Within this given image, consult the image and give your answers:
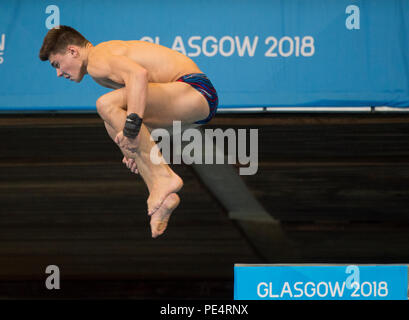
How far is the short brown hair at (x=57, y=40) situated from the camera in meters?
4.38

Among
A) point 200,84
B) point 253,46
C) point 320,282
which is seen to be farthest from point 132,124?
point 320,282

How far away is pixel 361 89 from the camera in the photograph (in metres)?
6.88

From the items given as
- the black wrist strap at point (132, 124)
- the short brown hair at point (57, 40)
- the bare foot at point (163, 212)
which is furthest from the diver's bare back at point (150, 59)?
the bare foot at point (163, 212)

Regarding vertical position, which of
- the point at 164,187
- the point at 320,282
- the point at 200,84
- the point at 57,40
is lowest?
the point at 320,282

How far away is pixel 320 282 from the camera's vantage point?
286 inches

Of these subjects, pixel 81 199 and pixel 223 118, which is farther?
pixel 81 199

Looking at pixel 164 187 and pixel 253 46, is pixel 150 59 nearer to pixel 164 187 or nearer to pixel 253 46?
pixel 164 187

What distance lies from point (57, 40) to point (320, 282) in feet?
13.8

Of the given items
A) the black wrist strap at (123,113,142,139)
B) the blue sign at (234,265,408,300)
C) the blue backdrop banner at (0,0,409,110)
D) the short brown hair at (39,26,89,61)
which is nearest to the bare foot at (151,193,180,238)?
the black wrist strap at (123,113,142,139)

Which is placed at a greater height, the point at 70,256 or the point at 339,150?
the point at 339,150
